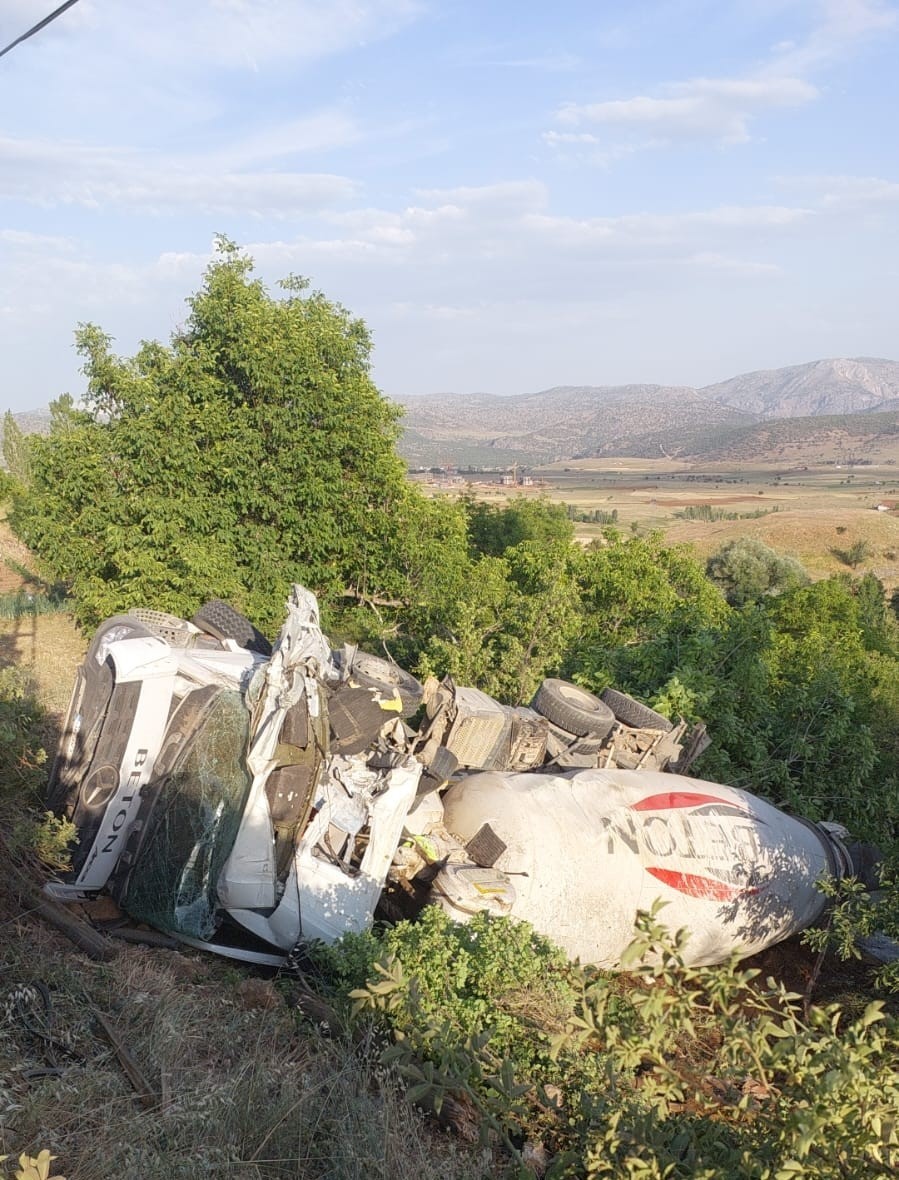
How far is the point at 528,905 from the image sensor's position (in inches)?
220

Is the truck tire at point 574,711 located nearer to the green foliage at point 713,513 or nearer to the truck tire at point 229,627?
the truck tire at point 229,627

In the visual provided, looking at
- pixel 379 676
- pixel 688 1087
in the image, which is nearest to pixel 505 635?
pixel 379 676

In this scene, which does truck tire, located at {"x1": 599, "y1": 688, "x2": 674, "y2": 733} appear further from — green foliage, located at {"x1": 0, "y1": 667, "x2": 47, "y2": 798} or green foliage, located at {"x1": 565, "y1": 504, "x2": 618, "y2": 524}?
green foliage, located at {"x1": 565, "y1": 504, "x2": 618, "y2": 524}

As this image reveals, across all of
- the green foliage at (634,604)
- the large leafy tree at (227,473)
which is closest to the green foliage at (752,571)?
the green foliage at (634,604)

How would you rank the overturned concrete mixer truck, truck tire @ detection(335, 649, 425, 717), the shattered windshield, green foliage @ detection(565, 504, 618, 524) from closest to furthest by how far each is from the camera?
the shattered windshield → the overturned concrete mixer truck → truck tire @ detection(335, 649, 425, 717) → green foliage @ detection(565, 504, 618, 524)

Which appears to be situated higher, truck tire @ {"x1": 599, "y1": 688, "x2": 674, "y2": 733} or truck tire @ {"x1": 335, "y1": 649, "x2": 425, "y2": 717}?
truck tire @ {"x1": 335, "y1": 649, "x2": 425, "y2": 717}

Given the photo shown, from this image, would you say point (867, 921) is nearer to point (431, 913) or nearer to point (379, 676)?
point (431, 913)

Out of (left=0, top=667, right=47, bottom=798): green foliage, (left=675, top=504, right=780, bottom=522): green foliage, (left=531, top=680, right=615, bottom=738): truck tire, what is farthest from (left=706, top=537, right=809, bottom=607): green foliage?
(left=675, top=504, right=780, bottom=522): green foliage

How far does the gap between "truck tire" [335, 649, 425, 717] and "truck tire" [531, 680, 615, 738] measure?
3.84 ft

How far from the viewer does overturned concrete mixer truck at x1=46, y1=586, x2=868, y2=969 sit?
5.30 meters

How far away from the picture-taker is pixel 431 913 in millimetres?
5016

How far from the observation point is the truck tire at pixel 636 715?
798 centimetres

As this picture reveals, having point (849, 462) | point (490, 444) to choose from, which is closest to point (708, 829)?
point (849, 462)

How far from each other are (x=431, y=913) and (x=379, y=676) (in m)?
2.90
